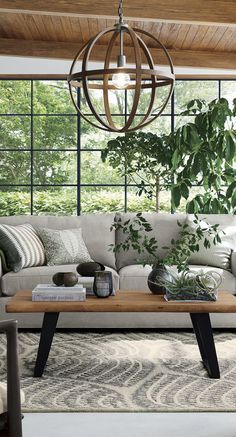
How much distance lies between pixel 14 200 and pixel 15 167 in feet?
1.63

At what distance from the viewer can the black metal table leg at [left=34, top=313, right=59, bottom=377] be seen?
3957mm

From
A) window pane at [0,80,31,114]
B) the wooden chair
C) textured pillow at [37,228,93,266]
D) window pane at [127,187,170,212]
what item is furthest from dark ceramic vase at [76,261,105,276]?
window pane at [0,80,31,114]

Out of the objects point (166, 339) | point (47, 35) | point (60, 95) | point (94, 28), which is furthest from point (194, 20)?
point (60, 95)

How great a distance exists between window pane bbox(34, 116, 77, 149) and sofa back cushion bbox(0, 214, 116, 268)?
15.6 feet

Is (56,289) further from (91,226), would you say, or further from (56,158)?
(56,158)

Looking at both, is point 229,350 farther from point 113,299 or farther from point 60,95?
point 60,95

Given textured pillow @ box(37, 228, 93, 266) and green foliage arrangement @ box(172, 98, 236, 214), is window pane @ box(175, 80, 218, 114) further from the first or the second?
textured pillow @ box(37, 228, 93, 266)

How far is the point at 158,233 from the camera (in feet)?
19.5

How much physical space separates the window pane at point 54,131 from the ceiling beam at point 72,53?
3401 mm

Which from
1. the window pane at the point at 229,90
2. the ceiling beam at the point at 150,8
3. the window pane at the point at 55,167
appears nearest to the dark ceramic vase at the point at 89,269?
the ceiling beam at the point at 150,8

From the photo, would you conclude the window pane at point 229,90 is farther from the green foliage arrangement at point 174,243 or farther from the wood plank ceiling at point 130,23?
the green foliage arrangement at point 174,243

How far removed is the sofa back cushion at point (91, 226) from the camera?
5.83m

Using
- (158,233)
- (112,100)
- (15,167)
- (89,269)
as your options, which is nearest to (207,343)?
(89,269)

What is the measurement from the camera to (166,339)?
4895 mm
